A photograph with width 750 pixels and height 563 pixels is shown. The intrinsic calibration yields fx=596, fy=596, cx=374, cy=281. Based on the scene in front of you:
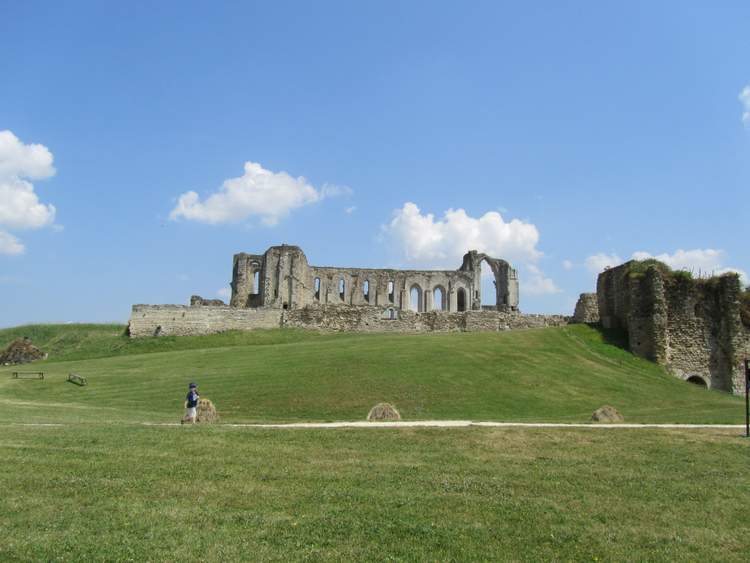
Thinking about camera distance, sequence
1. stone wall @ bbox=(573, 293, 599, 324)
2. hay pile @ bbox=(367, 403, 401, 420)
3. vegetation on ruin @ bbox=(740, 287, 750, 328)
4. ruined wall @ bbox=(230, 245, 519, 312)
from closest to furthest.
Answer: hay pile @ bbox=(367, 403, 401, 420), vegetation on ruin @ bbox=(740, 287, 750, 328), stone wall @ bbox=(573, 293, 599, 324), ruined wall @ bbox=(230, 245, 519, 312)

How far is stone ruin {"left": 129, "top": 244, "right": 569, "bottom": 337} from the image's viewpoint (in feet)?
149

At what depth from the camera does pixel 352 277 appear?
67.9 metres

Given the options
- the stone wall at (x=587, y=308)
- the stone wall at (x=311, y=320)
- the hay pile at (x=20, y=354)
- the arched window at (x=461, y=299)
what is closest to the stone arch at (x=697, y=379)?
the stone wall at (x=587, y=308)

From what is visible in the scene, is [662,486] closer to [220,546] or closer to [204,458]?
[220,546]

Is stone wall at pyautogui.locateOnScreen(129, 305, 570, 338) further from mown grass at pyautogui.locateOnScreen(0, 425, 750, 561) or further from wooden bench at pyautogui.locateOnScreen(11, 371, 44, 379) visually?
mown grass at pyautogui.locateOnScreen(0, 425, 750, 561)

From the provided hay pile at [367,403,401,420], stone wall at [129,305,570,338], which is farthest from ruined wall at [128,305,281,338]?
hay pile at [367,403,401,420]

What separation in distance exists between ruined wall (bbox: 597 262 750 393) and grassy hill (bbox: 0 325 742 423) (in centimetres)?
228

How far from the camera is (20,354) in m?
42.0

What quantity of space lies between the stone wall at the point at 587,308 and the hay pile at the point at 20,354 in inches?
1556

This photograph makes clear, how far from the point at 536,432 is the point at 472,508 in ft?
20.6

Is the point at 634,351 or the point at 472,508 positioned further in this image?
the point at 634,351

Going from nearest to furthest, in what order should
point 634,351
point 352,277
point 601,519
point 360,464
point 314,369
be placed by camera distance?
1. point 601,519
2. point 360,464
3. point 314,369
4. point 634,351
5. point 352,277

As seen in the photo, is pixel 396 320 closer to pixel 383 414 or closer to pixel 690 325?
pixel 690 325

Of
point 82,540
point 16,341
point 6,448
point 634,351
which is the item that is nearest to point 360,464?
point 82,540
